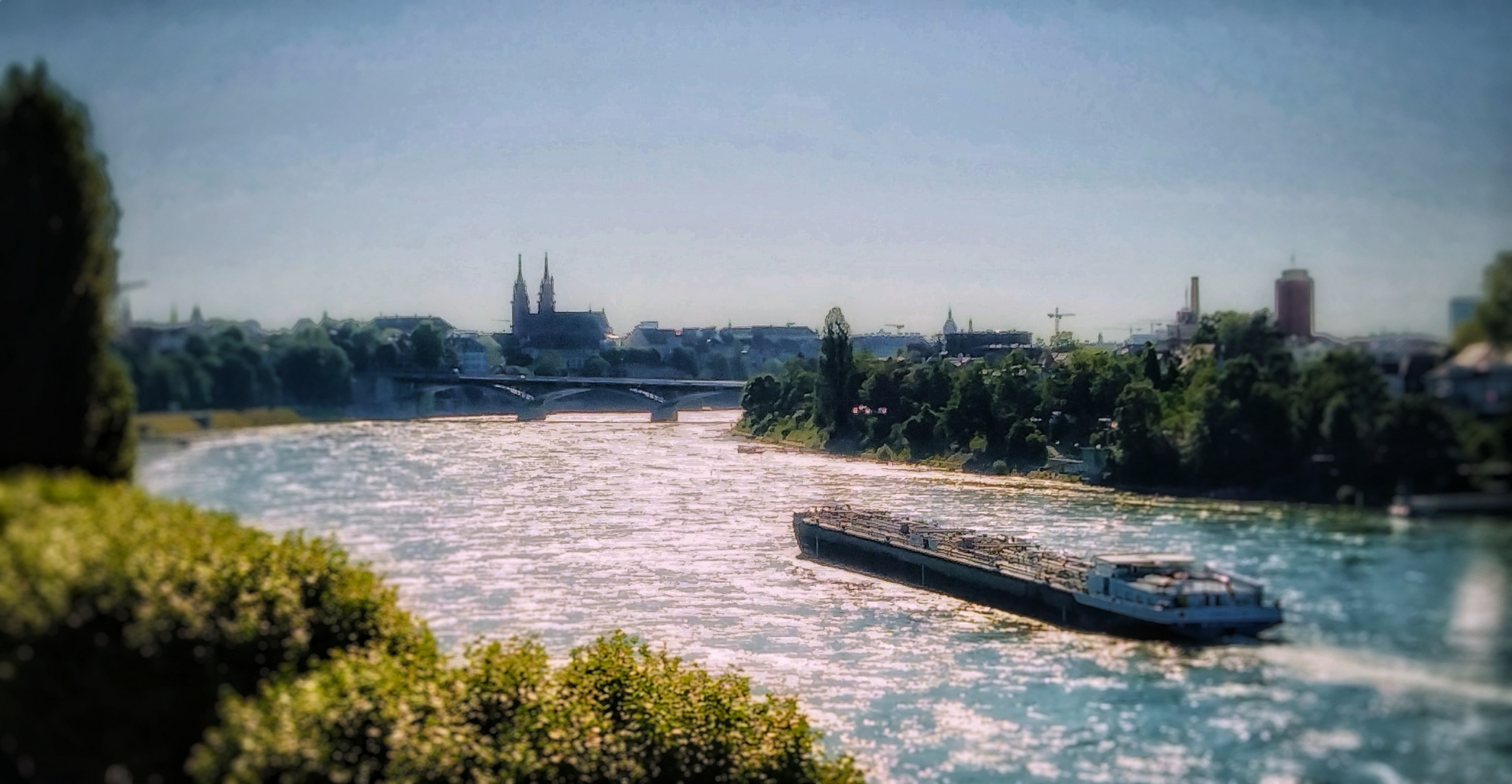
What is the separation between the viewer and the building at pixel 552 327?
17.5 meters

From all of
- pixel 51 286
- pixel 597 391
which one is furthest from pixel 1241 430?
pixel 597 391

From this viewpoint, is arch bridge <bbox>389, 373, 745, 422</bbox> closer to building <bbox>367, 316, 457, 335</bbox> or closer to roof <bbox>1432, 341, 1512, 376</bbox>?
building <bbox>367, 316, 457, 335</bbox>

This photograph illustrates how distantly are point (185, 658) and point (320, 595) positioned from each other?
130 centimetres

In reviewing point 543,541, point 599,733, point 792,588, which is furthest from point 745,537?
point 599,733

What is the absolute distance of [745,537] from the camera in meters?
21.3

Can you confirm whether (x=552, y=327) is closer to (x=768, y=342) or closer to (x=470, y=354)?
(x=470, y=354)

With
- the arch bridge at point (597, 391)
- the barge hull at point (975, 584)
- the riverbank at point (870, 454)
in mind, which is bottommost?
the barge hull at point (975, 584)

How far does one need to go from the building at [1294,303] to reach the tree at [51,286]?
727cm

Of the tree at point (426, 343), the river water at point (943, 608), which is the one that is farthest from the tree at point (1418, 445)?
the tree at point (426, 343)

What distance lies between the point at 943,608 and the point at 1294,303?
10.9 metres

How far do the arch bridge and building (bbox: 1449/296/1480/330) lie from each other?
7606 millimetres

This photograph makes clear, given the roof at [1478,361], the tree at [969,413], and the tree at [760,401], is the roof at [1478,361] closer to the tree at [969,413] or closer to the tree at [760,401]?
the tree at [969,413]

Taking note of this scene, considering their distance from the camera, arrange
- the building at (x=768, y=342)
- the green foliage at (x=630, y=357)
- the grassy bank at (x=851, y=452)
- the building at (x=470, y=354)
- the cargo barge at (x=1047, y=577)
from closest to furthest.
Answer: the cargo barge at (x=1047, y=577)
the building at (x=470, y=354)
the grassy bank at (x=851, y=452)
the green foliage at (x=630, y=357)
the building at (x=768, y=342)

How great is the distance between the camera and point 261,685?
6969 millimetres
